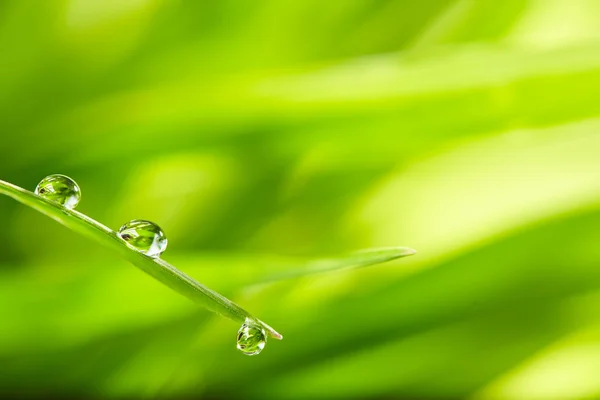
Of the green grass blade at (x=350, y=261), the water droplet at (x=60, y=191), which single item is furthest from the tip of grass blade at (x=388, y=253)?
the water droplet at (x=60, y=191)

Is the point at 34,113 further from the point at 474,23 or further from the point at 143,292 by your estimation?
the point at 474,23

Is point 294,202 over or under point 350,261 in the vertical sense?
over

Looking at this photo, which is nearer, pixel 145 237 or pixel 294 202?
pixel 145 237

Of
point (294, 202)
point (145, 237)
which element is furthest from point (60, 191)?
point (294, 202)

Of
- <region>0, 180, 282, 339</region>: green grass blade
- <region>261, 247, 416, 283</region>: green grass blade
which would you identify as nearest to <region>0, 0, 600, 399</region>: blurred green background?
<region>261, 247, 416, 283</region>: green grass blade

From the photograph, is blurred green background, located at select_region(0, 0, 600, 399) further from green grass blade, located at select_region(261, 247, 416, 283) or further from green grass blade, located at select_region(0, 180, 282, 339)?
green grass blade, located at select_region(0, 180, 282, 339)

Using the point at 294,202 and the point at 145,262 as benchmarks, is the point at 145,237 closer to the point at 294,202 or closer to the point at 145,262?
the point at 145,262

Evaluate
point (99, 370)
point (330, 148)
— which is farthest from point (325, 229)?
point (99, 370)
